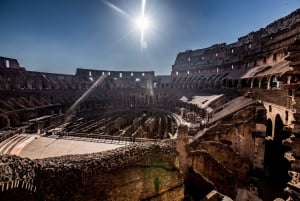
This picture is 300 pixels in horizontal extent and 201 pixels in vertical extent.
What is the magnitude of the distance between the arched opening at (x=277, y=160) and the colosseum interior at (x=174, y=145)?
7cm

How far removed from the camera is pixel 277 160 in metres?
13.2

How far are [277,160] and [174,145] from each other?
32.6 ft

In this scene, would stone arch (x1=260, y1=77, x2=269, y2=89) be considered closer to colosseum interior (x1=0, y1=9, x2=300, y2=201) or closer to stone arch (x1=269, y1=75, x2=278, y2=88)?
colosseum interior (x1=0, y1=9, x2=300, y2=201)

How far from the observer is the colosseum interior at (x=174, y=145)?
518 centimetres

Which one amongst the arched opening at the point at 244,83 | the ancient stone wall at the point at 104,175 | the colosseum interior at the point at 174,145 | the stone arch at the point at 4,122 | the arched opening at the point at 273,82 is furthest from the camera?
the arched opening at the point at 244,83

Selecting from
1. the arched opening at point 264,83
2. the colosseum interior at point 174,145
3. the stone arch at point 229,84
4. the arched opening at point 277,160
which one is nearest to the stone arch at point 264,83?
the arched opening at point 264,83

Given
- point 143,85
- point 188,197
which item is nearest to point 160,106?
point 143,85

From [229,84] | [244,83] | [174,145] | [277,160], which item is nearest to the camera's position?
[174,145]

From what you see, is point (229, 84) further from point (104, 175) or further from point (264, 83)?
point (104, 175)

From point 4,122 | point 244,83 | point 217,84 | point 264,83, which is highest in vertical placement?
point 217,84

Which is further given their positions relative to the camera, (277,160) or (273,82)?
(273,82)

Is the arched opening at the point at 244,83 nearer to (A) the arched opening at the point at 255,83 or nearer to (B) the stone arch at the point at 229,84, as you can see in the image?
(A) the arched opening at the point at 255,83

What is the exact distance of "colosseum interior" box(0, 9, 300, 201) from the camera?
5.18 m

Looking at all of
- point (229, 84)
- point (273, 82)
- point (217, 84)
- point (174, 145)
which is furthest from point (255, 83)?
point (174, 145)
